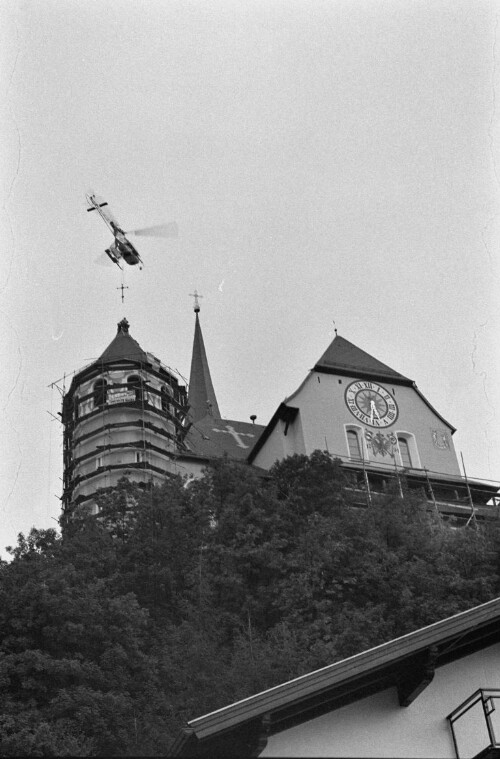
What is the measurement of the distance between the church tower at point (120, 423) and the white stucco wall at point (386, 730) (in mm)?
38299

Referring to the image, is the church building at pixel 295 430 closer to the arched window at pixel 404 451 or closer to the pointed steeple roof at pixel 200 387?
the arched window at pixel 404 451

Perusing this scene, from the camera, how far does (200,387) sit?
8188 cm

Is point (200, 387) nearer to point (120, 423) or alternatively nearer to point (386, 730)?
point (120, 423)

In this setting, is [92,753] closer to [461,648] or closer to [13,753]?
[13,753]

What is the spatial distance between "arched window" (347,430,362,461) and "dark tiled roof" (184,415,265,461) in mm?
5947

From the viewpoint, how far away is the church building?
5303cm

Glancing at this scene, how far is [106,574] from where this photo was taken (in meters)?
36.8

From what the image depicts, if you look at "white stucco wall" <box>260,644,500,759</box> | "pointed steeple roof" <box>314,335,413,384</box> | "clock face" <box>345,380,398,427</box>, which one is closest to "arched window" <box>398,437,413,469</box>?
"clock face" <box>345,380,398,427</box>

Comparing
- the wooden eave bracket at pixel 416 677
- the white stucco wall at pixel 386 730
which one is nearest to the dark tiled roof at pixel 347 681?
the wooden eave bracket at pixel 416 677

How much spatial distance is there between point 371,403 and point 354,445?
117 inches

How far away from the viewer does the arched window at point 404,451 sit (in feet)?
178

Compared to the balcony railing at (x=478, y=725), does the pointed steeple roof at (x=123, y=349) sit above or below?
above

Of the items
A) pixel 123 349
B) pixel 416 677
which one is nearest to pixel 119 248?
pixel 123 349

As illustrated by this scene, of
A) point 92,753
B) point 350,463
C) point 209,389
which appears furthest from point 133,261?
point 92,753
